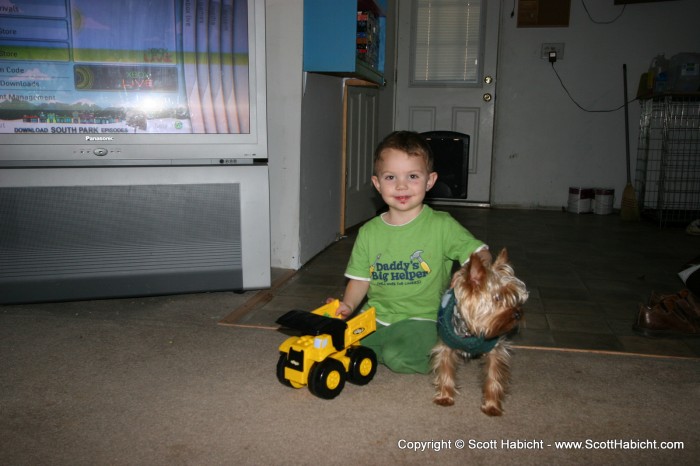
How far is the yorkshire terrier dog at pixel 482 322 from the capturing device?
4.70 ft

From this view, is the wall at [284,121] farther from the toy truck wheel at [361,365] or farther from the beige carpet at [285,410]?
the toy truck wheel at [361,365]

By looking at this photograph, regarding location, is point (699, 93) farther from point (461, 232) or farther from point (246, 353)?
point (246, 353)

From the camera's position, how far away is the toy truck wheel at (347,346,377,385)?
5.84 feet

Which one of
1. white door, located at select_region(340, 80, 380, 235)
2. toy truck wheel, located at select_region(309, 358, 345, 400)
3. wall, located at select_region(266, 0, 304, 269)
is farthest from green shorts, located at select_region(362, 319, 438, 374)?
white door, located at select_region(340, 80, 380, 235)

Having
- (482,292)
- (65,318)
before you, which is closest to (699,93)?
(482,292)

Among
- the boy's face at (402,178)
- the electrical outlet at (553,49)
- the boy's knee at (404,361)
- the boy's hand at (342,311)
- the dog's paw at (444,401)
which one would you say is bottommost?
the dog's paw at (444,401)

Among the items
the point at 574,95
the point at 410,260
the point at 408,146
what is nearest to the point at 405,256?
the point at 410,260

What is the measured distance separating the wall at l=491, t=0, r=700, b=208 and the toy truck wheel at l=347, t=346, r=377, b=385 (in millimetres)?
4619

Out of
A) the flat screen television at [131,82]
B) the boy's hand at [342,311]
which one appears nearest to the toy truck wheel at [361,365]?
the boy's hand at [342,311]

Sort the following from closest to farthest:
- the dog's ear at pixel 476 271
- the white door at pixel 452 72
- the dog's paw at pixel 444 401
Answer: the dog's ear at pixel 476 271, the dog's paw at pixel 444 401, the white door at pixel 452 72

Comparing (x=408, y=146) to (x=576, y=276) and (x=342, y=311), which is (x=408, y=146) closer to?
(x=342, y=311)

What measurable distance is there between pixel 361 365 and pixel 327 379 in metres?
0.16

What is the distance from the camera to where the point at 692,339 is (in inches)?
89.4

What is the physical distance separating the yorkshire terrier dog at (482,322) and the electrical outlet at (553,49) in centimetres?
488
